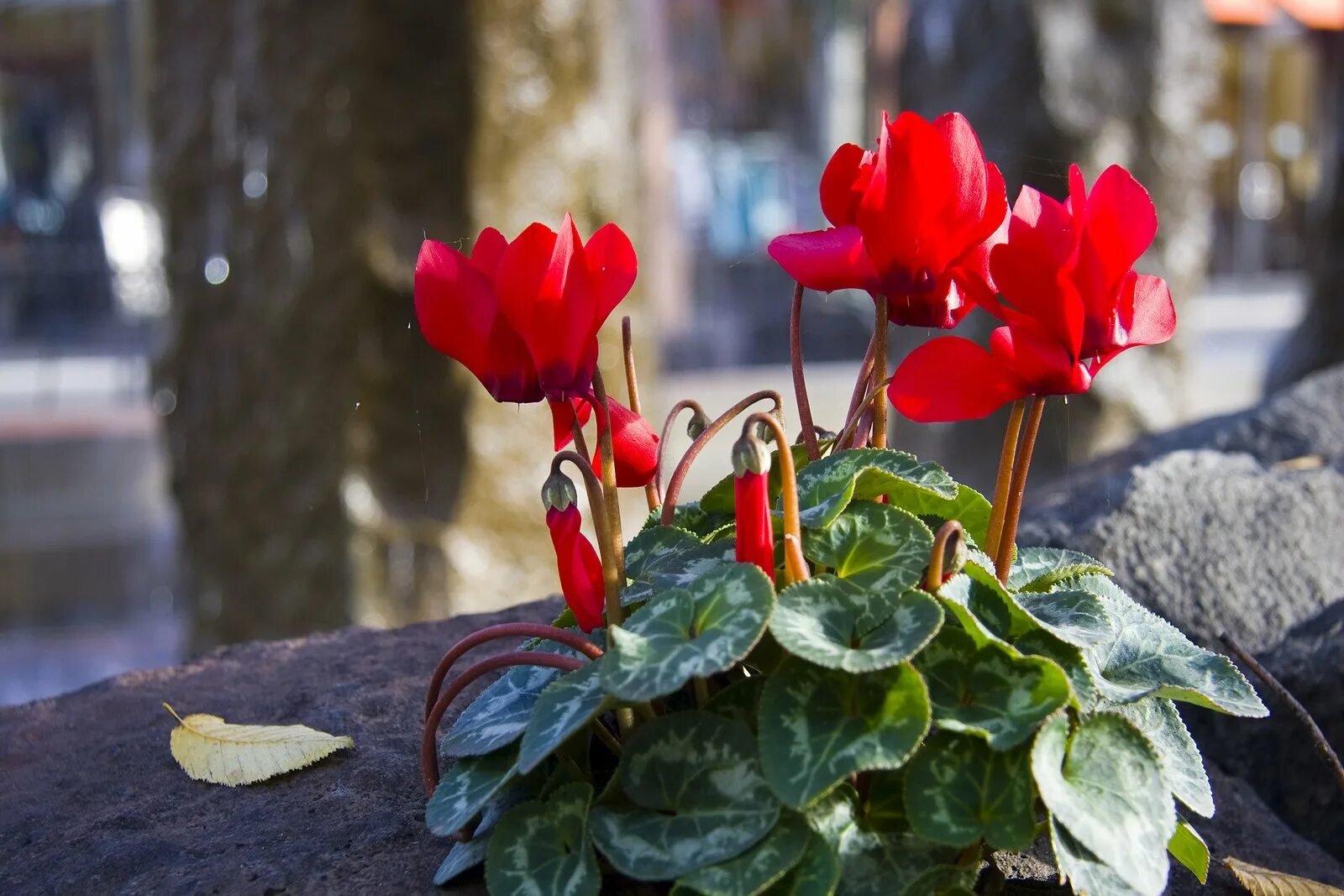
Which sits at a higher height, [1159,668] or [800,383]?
[800,383]

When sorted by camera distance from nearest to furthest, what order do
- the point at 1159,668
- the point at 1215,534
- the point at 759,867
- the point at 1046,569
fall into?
the point at 759,867, the point at 1159,668, the point at 1046,569, the point at 1215,534

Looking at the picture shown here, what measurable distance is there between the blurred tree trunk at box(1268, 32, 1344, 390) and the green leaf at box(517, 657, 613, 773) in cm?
449

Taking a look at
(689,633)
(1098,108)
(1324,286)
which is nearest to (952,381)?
(689,633)

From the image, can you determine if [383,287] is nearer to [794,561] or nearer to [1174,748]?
[794,561]

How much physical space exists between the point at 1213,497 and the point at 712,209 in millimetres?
12764

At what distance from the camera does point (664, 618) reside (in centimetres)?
119

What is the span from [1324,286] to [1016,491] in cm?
459

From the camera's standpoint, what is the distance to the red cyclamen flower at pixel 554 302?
121 centimetres

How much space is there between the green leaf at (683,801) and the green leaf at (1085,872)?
10.0 inches

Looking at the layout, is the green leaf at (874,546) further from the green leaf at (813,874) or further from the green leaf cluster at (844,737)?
the green leaf at (813,874)

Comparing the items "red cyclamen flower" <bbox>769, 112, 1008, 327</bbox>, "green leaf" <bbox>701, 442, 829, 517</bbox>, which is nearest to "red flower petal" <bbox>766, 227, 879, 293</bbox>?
"red cyclamen flower" <bbox>769, 112, 1008, 327</bbox>

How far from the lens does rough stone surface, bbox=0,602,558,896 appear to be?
1.35m

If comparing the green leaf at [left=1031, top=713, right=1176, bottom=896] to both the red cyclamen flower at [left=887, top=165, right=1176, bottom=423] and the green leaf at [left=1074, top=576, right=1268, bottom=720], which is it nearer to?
the green leaf at [left=1074, top=576, right=1268, bottom=720]

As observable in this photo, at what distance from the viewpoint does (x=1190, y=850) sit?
4.41 ft
